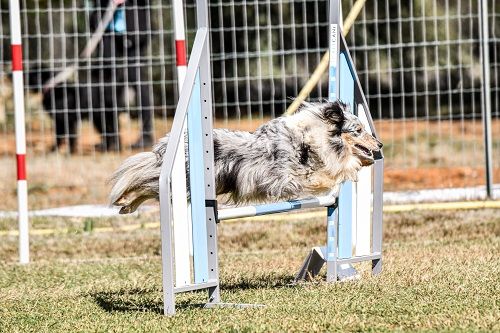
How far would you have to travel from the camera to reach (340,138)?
6148 mm

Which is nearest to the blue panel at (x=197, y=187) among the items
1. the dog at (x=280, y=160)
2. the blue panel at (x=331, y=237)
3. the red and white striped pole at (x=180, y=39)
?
the dog at (x=280, y=160)

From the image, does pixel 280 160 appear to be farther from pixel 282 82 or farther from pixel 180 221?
pixel 282 82

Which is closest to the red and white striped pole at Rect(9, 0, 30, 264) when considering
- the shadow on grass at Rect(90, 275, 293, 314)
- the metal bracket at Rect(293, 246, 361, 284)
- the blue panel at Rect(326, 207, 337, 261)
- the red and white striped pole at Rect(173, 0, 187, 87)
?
the red and white striped pole at Rect(173, 0, 187, 87)

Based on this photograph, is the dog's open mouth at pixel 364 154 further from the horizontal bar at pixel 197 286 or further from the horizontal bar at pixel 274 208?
the horizontal bar at pixel 197 286

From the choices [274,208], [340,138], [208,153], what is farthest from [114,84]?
[208,153]

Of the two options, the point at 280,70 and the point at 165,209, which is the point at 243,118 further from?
the point at 165,209

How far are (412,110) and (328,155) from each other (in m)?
5.45

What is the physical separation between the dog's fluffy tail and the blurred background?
436 centimetres

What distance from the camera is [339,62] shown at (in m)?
6.17

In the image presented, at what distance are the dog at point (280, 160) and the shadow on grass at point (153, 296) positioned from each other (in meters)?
0.50

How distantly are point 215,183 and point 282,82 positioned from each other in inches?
211

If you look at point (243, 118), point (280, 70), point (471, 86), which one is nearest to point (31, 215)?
point (243, 118)

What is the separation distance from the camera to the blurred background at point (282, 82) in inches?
424

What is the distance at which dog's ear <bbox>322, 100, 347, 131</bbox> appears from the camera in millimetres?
6059
